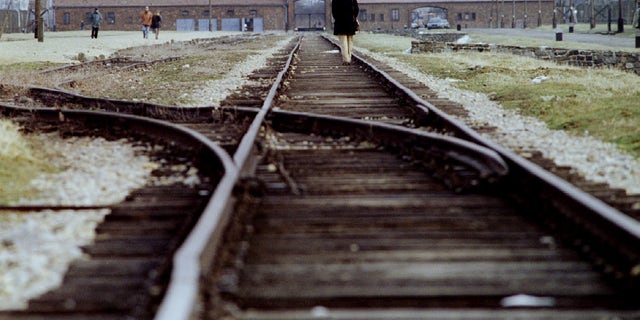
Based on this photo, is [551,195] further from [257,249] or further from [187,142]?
[187,142]

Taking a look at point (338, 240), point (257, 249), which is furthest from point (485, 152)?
point (257, 249)

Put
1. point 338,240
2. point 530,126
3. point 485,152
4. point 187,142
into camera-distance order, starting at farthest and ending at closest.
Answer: point 530,126
point 187,142
point 485,152
point 338,240

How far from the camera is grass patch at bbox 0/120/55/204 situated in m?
5.55

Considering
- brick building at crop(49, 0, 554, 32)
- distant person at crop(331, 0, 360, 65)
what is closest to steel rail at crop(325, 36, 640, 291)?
distant person at crop(331, 0, 360, 65)

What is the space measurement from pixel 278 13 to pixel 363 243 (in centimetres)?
9748

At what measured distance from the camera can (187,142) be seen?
7.16m

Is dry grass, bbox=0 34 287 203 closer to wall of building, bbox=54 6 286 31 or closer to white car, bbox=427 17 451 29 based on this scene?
white car, bbox=427 17 451 29

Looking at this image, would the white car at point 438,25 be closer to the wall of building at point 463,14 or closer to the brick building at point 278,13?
the brick building at point 278,13

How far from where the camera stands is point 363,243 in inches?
159

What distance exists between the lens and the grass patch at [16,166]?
18.2 ft

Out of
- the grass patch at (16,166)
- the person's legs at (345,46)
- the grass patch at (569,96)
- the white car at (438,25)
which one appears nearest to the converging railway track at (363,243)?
the grass patch at (16,166)

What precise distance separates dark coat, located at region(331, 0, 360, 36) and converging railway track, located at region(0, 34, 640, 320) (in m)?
11.1

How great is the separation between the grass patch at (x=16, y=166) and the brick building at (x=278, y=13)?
301ft

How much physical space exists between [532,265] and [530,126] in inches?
220
